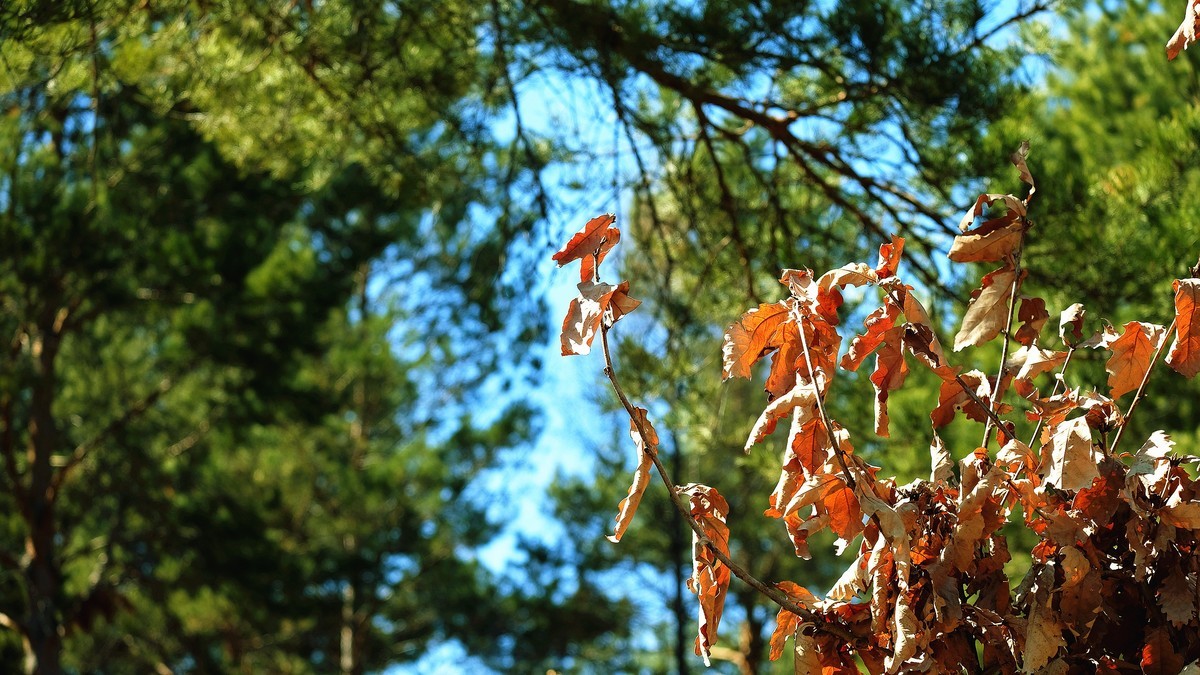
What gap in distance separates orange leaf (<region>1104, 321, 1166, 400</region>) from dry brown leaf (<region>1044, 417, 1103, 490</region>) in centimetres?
21

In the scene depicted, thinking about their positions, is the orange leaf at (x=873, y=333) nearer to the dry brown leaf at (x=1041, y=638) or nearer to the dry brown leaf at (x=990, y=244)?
the dry brown leaf at (x=990, y=244)

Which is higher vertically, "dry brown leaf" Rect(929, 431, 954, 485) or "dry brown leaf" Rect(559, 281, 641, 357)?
"dry brown leaf" Rect(559, 281, 641, 357)

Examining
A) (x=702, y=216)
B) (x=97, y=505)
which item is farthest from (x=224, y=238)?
(x=702, y=216)

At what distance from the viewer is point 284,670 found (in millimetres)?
12734

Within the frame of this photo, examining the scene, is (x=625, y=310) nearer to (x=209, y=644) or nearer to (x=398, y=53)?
(x=398, y=53)

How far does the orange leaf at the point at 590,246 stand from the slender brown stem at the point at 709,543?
0.31 feet

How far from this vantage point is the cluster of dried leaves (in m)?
1.43

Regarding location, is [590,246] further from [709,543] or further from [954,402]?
[954,402]

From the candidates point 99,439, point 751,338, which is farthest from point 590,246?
point 99,439

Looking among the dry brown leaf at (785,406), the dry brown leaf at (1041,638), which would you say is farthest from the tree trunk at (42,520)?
the dry brown leaf at (1041,638)

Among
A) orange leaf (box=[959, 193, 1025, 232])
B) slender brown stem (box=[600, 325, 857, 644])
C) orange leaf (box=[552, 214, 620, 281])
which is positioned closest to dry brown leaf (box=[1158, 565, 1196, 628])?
slender brown stem (box=[600, 325, 857, 644])

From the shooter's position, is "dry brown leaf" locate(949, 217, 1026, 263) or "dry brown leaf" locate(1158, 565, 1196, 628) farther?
"dry brown leaf" locate(949, 217, 1026, 263)

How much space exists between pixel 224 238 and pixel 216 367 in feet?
4.05

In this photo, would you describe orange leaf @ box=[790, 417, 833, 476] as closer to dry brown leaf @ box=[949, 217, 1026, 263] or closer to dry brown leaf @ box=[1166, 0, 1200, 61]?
dry brown leaf @ box=[949, 217, 1026, 263]
